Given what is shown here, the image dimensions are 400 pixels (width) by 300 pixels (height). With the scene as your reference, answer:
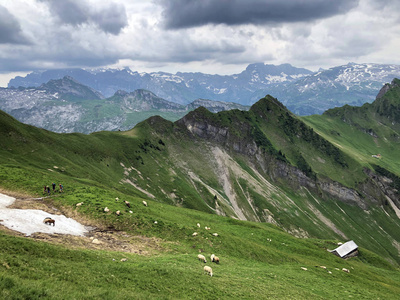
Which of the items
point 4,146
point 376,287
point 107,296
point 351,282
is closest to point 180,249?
point 107,296

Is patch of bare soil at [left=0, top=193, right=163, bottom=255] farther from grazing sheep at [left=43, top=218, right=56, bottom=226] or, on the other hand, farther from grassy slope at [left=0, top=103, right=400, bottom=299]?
grazing sheep at [left=43, top=218, right=56, bottom=226]

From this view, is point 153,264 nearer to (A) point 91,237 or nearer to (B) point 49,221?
(A) point 91,237

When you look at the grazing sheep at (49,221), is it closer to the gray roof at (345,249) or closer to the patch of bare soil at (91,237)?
the patch of bare soil at (91,237)

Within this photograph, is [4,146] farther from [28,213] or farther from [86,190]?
[28,213]

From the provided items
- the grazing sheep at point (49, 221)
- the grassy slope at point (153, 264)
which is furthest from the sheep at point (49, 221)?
the grassy slope at point (153, 264)

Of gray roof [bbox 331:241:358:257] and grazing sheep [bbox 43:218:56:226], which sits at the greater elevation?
grazing sheep [bbox 43:218:56:226]

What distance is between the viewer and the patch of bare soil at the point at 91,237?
111ft

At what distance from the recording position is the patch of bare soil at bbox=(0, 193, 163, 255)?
3391cm

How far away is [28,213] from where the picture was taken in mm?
39000

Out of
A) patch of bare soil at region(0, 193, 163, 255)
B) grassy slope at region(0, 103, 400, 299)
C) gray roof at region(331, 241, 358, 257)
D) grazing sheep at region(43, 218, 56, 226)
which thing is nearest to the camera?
grassy slope at region(0, 103, 400, 299)

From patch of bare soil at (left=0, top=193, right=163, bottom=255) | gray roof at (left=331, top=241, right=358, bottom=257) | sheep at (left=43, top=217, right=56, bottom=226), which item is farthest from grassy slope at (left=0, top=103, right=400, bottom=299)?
sheep at (left=43, top=217, right=56, bottom=226)

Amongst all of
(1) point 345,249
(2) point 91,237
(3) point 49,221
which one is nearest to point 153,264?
(2) point 91,237

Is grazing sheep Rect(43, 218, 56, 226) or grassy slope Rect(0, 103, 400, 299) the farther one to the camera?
grazing sheep Rect(43, 218, 56, 226)

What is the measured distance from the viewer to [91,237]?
39188mm
